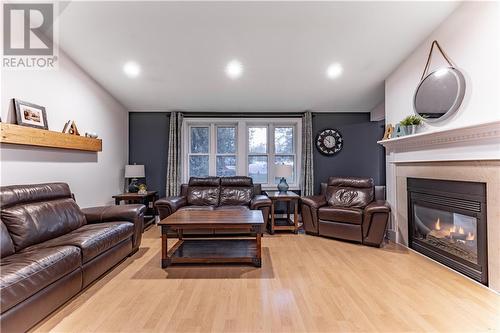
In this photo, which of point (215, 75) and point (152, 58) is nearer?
point (152, 58)

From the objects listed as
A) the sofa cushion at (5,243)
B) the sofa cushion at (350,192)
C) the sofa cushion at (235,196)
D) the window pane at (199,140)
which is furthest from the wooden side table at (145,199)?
the sofa cushion at (350,192)

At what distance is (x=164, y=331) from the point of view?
1.72m

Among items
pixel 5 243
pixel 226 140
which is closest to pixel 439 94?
pixel 226 140

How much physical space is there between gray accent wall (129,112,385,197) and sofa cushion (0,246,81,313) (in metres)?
3.21

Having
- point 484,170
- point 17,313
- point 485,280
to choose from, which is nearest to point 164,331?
point 17,313

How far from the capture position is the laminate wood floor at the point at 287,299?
70.2 inches

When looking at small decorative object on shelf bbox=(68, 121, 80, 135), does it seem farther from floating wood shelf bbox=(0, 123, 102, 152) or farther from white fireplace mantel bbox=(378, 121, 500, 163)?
white fireplace mantel bbox=(378, 121, 500, 163)

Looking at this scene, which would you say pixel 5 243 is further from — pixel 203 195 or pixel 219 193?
pixel 219 193

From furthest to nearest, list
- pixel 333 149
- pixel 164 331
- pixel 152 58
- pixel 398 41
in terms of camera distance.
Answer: pixel 333 149, pixel 152 58, pixel 398 41, pixel 164 331

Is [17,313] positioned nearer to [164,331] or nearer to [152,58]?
[164,331]

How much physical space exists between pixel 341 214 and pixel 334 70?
85.9 inches

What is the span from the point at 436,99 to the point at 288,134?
9.30 ft

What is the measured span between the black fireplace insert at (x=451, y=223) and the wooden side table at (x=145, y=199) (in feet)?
13.8

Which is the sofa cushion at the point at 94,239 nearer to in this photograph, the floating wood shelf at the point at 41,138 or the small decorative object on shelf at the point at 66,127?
the floating wood shelf at the point at 41,138
